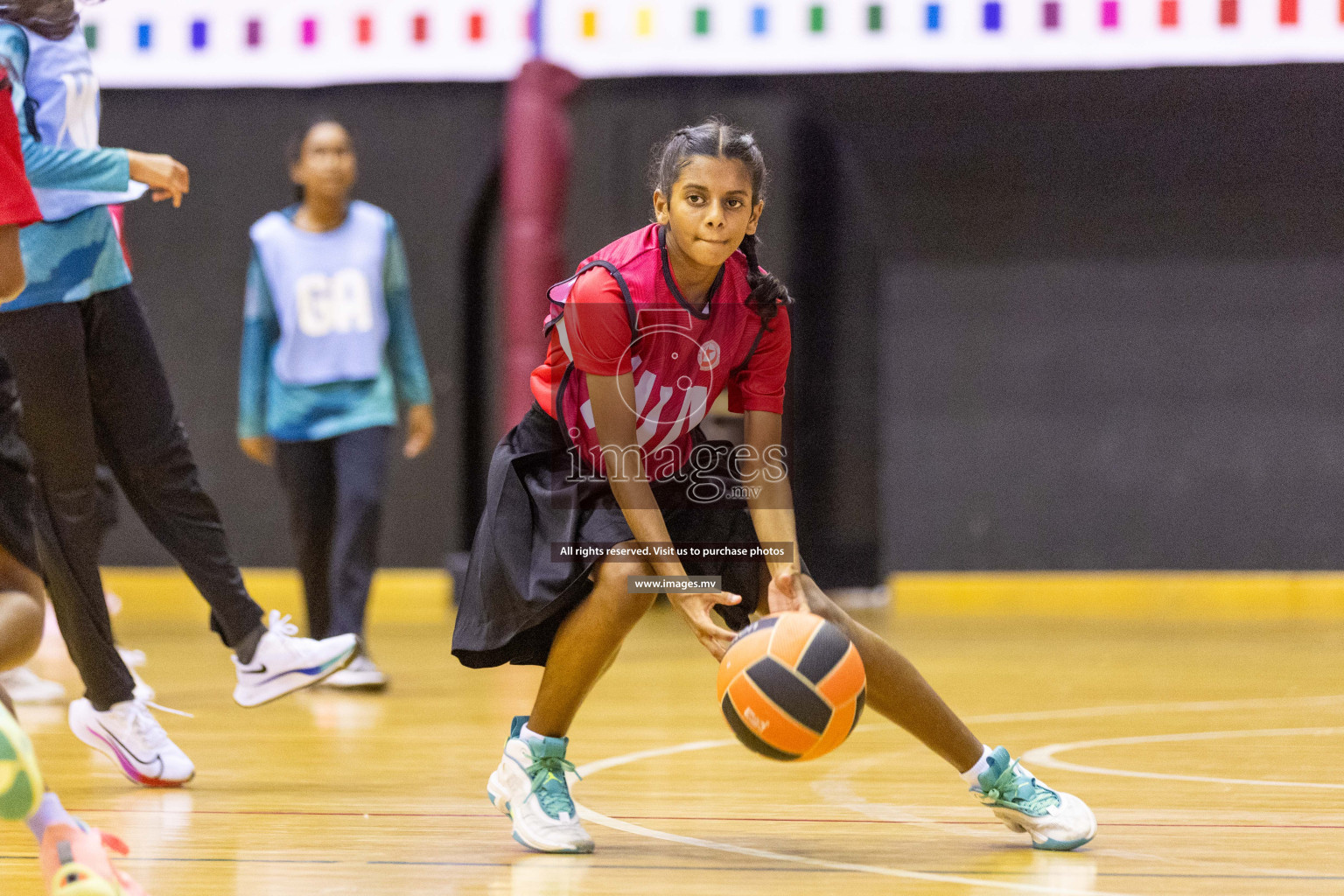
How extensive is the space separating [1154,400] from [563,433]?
5.28 meters

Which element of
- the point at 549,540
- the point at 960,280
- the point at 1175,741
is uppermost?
the point at 549,540

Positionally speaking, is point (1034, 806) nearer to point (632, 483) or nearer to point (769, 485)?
point (769, 485)

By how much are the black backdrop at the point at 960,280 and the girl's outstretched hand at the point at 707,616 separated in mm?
4883

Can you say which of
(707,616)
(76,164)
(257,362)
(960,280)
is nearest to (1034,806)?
(707,616)

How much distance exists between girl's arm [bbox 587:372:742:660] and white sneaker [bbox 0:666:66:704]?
2.43m

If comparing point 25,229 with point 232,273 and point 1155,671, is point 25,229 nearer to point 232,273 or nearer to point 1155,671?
point 1155,671

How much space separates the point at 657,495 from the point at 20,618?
0.87 meters

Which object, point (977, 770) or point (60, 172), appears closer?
point (977, 770)

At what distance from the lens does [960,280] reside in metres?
7.18

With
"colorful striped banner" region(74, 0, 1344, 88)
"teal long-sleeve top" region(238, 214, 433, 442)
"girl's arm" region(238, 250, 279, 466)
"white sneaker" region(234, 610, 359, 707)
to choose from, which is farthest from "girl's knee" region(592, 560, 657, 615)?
"colorful striped banner" region(74, 0, 1344, 88)

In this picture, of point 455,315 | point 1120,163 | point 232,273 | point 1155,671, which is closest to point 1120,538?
point 1120,163

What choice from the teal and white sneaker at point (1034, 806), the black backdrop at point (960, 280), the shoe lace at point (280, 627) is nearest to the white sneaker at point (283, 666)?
the shoe lace at point (280, 627)

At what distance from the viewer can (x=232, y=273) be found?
737cm

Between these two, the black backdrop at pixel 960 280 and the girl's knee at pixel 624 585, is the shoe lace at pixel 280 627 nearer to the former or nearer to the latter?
the girl's knee at pixel 624 585
